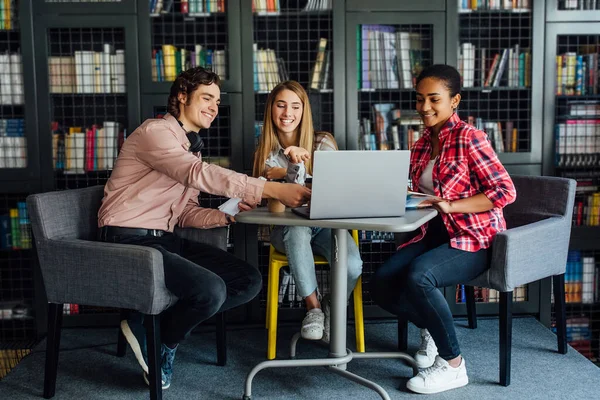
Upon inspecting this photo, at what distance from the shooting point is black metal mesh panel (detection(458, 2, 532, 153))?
3402mm

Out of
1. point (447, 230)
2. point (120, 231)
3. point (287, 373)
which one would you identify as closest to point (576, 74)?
→ point (447, 230)

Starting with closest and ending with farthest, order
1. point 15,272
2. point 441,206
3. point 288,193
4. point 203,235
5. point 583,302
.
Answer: point 288,193 → point 441,206 → point 203,235 → point 583,302 → point 15,272

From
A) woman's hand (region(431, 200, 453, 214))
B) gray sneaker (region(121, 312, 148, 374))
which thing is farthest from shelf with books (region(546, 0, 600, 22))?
gray sneaker (region(121, 312, 148, 374))

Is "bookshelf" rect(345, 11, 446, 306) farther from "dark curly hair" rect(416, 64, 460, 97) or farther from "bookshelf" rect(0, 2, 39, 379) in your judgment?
"bookshelf" rect(0, 2, 39, 379)

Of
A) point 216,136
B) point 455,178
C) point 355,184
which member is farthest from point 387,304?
point 216,136

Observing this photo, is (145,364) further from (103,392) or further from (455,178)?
(455,178)

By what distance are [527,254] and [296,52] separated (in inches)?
67.1

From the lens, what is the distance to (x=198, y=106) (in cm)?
259

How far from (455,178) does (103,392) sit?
5.31 ft

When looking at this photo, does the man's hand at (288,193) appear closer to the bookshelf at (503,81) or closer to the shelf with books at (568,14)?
the bookshelf at (503,81)

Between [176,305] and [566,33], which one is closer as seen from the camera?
[176,305]

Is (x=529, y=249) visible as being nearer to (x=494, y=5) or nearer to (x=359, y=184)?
(x=359, y=184)

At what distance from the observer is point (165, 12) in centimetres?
328

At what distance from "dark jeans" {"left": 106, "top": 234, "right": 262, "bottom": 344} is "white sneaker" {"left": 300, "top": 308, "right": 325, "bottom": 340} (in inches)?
11.2
